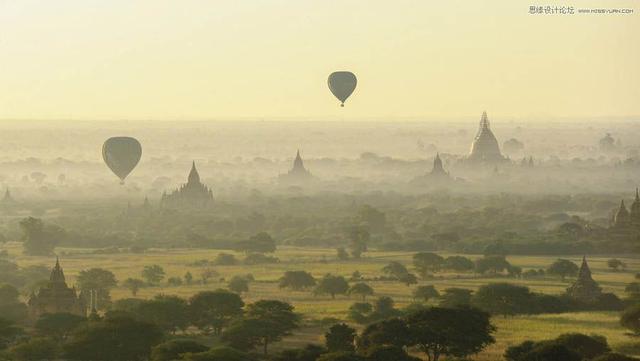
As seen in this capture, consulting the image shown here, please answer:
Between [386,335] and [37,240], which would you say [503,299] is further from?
[37,240]

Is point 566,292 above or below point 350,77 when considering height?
below

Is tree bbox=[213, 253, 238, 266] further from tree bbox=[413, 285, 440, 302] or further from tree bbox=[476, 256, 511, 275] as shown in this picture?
tree bbox=[413, 285, 440, 302]

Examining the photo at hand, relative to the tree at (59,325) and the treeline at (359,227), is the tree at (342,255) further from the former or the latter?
the tree at (59,325)

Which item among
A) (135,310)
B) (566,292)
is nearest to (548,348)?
(135,310)

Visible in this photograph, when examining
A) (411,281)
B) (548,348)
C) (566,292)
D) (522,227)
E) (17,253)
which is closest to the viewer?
(548,348)

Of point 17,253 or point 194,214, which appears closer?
point 17,253

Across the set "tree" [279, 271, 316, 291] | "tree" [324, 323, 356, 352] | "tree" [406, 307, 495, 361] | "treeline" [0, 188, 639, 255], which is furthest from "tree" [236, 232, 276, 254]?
"tree" [406, 307, 495, 361]

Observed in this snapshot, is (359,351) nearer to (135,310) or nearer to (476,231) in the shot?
(135,310)
